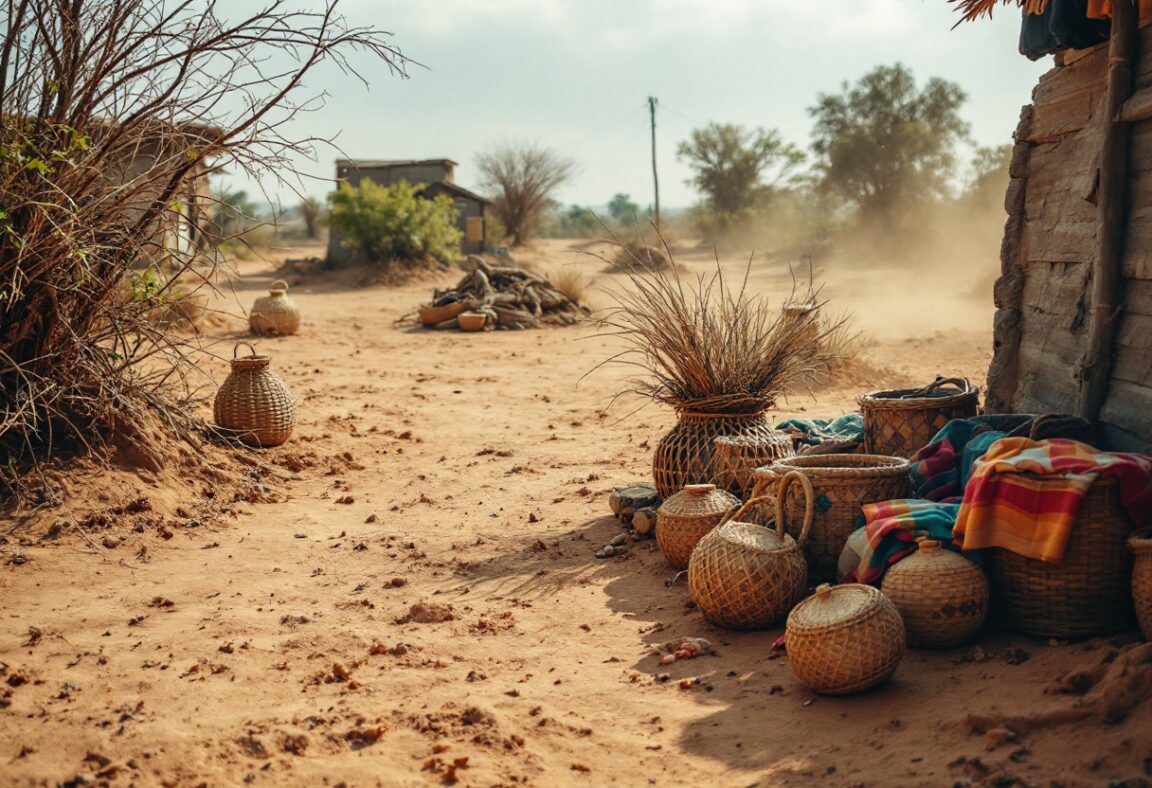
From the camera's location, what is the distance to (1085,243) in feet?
15.9

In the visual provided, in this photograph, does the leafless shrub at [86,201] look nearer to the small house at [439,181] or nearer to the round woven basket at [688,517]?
the round woven basket at [688,517]

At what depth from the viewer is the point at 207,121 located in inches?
235

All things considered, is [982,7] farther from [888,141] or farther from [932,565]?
[888,141]

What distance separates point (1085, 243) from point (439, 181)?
25.4 metres

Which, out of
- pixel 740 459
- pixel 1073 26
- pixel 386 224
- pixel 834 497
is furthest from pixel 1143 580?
pixel 386 224

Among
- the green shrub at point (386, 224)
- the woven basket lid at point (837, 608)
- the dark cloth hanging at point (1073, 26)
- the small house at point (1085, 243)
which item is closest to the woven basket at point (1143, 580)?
the woven basket lid at point (837, 608)

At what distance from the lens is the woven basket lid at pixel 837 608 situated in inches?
131

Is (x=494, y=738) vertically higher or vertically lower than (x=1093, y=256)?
lower

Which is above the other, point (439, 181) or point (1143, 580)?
point (439, 181)

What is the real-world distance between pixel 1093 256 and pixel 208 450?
206 inches

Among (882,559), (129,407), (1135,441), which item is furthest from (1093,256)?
(129,407)

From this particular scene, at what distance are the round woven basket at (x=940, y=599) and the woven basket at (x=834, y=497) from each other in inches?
25.1

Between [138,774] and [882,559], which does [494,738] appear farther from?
[882,559]

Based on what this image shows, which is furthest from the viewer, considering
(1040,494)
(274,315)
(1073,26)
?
(274,315)
